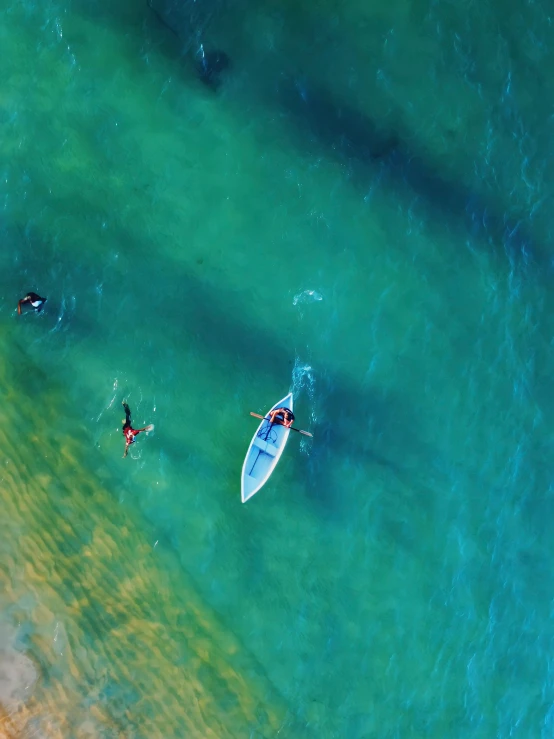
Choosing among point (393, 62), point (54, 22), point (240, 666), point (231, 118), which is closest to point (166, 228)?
point (231, 118)

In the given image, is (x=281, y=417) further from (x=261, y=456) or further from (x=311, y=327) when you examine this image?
(x=311, y=327)

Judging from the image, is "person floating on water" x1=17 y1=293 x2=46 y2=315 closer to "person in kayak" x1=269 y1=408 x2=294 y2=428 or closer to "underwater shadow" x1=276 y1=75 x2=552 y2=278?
"person in kayak" x1=269 y1=408 x2=294 y2=428

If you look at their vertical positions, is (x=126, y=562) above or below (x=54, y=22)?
below

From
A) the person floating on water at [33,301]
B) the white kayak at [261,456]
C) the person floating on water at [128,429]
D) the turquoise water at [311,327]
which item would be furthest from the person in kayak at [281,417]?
the person floating on water at [33,301]

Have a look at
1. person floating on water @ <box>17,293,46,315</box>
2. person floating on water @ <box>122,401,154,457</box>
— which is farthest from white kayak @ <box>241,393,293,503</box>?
person floating on water @ <box>17,293,46,315</box>

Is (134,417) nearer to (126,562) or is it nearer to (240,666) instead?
(126,562)

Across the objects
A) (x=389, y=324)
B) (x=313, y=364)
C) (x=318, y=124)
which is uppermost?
(x=318, y=124)
